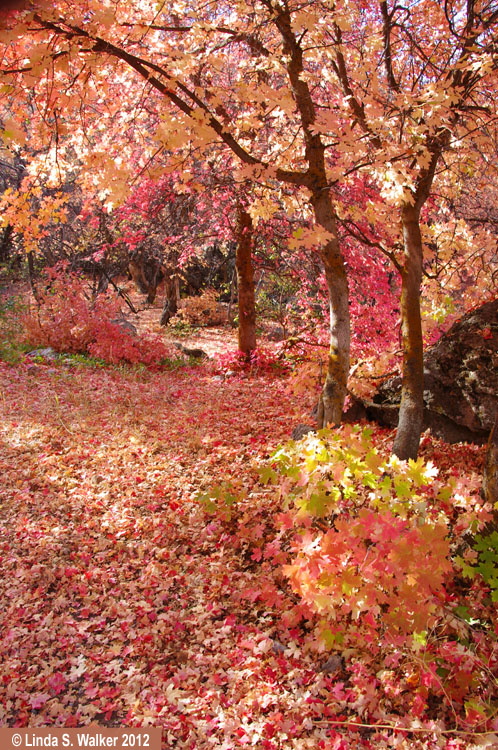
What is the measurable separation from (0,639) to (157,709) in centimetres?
118

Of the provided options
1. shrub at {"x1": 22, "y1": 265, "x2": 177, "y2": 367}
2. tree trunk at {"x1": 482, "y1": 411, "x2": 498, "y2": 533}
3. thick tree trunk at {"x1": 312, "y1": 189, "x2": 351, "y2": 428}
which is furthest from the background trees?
shrub at {"x1": 22, "y1": 265, "x2": 177, "y2": 367}

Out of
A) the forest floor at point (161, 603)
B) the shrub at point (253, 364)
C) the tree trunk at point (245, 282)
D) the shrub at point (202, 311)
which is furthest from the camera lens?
the shrub at point (202, 311)

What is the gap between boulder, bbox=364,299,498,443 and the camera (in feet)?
14.5

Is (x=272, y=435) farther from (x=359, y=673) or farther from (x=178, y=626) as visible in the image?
(x=359, y=673)

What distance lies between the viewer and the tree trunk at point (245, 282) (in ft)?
30.0

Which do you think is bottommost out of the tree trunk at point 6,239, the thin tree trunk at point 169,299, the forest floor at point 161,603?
the forest floor at point 161,603

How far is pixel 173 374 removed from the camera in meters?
9.36

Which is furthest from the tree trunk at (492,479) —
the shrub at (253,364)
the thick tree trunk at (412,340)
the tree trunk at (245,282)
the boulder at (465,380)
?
the tree trunk at (245,282)

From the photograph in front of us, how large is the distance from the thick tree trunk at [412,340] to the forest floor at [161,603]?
2.27 feet

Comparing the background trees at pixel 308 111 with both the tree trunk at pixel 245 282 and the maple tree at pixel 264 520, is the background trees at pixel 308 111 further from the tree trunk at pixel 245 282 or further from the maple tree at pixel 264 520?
the tree trunk at pixel 245 282

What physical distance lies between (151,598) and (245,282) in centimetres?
724

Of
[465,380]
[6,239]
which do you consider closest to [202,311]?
[6,239]

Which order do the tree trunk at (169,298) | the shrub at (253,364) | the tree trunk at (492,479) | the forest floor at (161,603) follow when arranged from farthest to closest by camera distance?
the tree trunk at (169,298) → the shrub at (253,364) → the tree trunk at (492,479) → the forest floor at (161,603)

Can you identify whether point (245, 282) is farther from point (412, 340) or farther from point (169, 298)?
point (412, 340)
